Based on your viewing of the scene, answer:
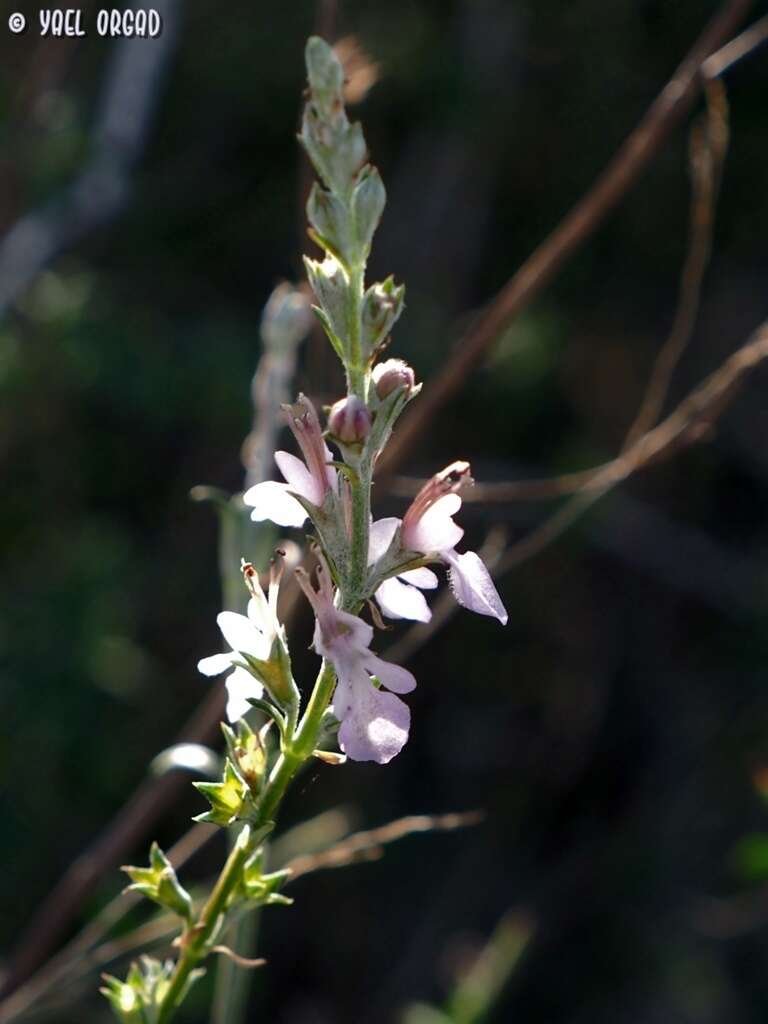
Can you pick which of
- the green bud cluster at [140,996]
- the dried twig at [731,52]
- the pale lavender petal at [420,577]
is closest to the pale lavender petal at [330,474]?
the pale lavender petal at [420,577]

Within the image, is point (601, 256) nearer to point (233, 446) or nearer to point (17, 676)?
point (233, 446)

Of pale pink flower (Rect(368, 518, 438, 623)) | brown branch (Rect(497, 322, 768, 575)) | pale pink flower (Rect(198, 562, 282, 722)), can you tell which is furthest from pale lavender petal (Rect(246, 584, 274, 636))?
brown branch (Rect(497, 322, 768, 575))

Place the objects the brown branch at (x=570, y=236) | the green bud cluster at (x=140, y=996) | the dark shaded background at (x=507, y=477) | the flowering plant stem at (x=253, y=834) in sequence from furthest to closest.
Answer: the dark shaded background at (x=507, y=477)
the brown branch at (x=570, y=236)
the green bud cluster at (x=140, y=996)
the flowering plant stem at (x=253, y=834)

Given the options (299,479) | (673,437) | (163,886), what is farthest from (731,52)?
(163,886)

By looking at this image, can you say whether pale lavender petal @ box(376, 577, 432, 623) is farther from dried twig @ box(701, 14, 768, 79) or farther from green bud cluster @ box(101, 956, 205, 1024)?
dried twig @ box(701, 14, 768, 79)

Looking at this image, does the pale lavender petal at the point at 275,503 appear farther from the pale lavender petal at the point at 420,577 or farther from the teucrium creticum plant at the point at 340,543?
the pale lavender petal at the point at 420,577
